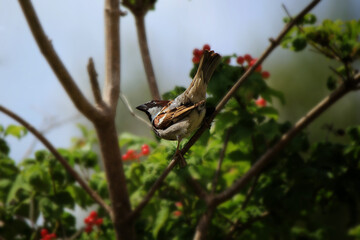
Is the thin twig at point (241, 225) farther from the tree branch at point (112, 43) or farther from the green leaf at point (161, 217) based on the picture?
the tree branch at point (112, 43)

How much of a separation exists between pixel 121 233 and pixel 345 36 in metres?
2.42

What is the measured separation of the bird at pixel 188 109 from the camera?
2156 millimetres

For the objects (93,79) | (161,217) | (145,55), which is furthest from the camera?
(145,55)

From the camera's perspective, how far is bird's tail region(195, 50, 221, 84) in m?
2.12

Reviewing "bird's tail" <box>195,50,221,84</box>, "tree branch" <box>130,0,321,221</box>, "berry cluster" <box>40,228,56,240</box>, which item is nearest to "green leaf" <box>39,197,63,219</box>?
"berry cluster" <box>40,228,56,240</box>

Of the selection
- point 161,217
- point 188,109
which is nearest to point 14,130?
point 161,217

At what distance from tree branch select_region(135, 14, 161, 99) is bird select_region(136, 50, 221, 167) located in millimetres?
1516

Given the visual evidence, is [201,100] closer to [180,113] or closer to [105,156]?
[180,113]

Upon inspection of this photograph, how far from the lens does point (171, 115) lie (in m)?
2.26

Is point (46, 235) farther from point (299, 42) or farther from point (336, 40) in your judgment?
point (336, 40)

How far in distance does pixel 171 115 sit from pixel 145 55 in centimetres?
188

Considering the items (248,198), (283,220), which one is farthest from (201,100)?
(283,220)

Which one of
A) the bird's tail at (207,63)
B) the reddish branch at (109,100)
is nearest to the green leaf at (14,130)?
the reddish branch at (109,100)

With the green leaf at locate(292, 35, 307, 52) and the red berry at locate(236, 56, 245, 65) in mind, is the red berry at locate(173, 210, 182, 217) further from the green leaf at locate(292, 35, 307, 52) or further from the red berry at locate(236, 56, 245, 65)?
the green leaf at locate(292, 35, 307, 52)
